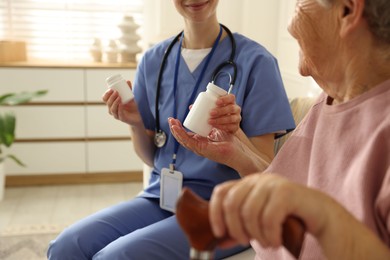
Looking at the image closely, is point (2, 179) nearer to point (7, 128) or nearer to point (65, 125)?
point (7, 128)

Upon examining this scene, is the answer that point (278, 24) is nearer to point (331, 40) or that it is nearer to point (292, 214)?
point (331, 40)

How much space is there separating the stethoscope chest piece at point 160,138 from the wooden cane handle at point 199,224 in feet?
3.20

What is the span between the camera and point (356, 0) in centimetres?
71

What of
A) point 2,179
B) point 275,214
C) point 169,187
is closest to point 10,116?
point 2,179

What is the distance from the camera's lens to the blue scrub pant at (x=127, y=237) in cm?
123

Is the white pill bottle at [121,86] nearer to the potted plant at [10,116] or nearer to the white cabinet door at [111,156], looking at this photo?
the potted plant at [10,116]

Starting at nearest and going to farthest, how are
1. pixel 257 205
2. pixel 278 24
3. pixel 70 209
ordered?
pixel 257 205 → pixel 278 24 → pixel 70 209

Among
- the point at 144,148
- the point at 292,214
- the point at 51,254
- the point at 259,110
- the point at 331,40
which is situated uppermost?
the point at 331,40

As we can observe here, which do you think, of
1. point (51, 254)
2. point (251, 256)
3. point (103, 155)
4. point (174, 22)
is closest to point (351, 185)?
point (251, 256)

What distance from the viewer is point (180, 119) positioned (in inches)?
57.8

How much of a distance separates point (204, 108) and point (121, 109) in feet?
1.47

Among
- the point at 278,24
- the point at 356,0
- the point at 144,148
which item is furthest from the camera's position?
the point at 278,24

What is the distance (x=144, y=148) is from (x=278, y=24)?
147 centimetres

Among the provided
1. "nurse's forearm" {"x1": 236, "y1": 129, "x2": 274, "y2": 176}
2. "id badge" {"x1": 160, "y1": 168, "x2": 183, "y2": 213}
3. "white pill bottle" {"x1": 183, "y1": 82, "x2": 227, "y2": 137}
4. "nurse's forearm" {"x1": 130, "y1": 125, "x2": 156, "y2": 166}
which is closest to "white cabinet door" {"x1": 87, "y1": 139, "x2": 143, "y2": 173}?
"nurse's forearm" {"x1": 130, "y1": 125, "x2": 156, "y2": 166}
